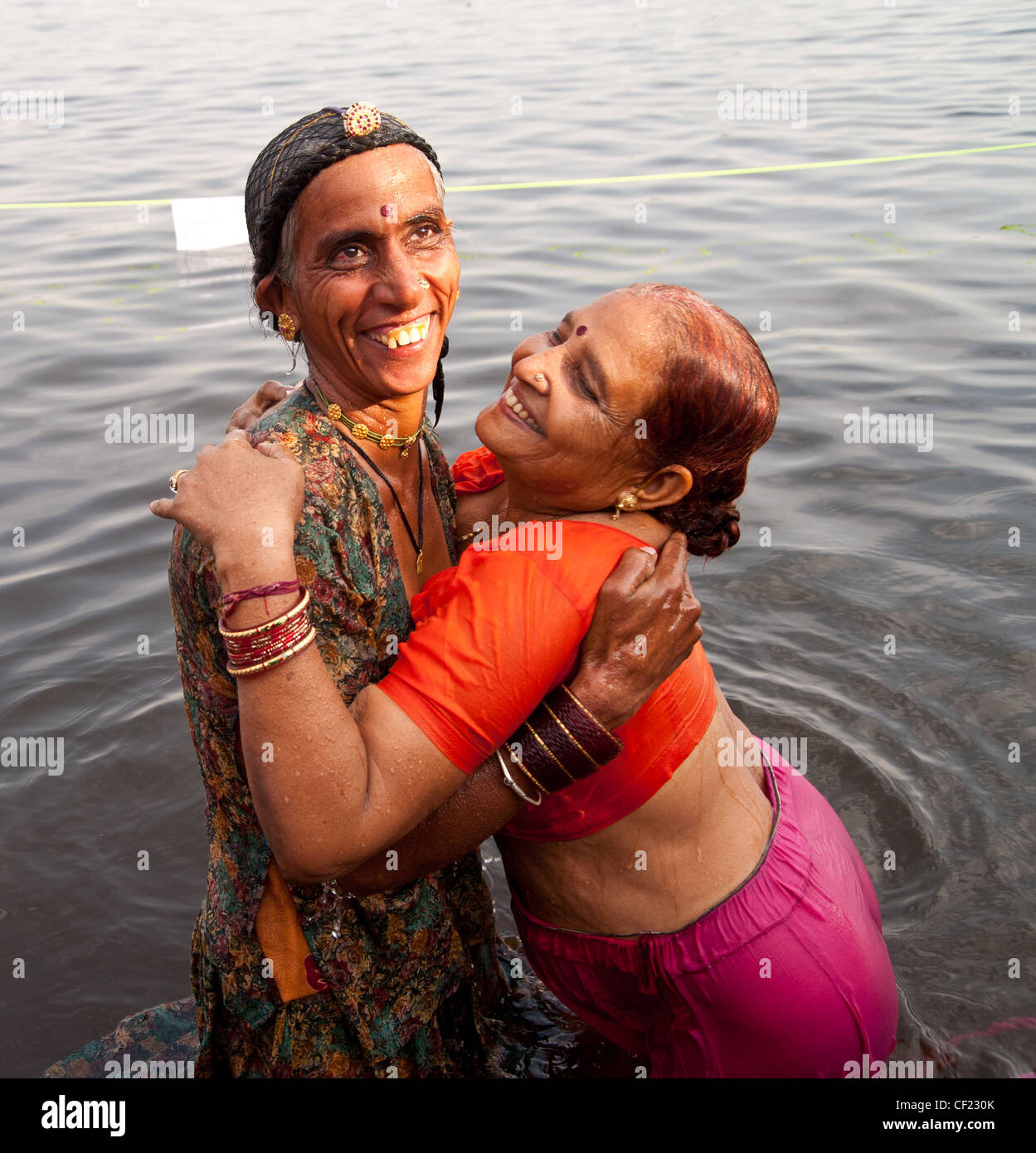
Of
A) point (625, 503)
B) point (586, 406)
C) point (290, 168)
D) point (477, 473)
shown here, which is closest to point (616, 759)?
point (625, 503)

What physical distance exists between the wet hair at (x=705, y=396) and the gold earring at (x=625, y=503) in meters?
0.07

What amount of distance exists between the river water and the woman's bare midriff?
1.33 meters

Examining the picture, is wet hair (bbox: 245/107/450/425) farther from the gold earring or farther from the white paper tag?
the white paper tag

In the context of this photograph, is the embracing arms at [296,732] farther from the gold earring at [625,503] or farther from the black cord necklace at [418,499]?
the gold earring at [625,503]

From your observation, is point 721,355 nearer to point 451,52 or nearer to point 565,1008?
point 565,1008

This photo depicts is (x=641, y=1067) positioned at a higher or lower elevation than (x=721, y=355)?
lower

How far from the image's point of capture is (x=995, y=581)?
5438 mm

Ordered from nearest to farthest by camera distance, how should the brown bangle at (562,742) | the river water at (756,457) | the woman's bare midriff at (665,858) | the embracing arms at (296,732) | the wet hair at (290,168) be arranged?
1. the embracing arms at (296,732)
2. the brown bangle at (562,742)
3. the wet hair at (290,168)
4. the woman's bare midriff at (665,858)
5. the river water at (756,457)

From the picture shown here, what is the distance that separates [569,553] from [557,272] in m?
7.19

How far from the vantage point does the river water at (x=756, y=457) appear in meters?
4.17

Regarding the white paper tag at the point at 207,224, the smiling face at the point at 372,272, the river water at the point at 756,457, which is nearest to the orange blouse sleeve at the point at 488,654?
the smiling face at the point at 372,272

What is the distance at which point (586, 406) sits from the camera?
8.09 feet
